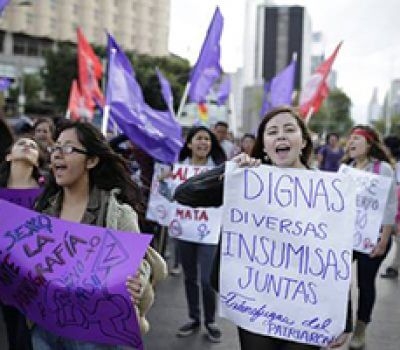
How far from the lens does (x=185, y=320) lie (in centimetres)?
486

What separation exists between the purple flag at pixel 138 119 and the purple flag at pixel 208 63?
63.6 inches

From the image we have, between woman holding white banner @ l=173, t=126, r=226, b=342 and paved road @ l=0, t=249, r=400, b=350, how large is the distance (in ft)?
0.32

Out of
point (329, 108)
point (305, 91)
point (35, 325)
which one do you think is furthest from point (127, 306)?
point (329, 108)

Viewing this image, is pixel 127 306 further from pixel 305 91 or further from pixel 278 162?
pixel 305 91

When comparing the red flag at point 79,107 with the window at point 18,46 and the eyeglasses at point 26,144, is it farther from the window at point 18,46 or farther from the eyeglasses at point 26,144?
the window at point 18,46

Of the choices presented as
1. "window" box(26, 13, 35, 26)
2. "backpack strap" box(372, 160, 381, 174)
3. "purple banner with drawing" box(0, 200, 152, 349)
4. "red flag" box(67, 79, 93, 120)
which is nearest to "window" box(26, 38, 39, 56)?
"window" box(26, 13, 35, 26)

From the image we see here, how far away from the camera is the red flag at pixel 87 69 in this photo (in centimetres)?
1002

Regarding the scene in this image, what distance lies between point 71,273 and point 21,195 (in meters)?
1.18

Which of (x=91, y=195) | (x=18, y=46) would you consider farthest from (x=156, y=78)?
(x=91, y=195)

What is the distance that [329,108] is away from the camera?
292ft

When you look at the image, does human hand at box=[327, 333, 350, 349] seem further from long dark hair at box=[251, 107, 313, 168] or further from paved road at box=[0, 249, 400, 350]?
paved road at box=[0, 249, 400, 350]

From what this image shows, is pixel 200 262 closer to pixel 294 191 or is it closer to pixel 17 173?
pixel 17 173

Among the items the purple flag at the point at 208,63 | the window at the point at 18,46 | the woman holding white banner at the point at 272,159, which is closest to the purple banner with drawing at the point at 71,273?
the woman holding white banner at the point at 272,159

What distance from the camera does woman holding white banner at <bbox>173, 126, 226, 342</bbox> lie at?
4422 millimetres
